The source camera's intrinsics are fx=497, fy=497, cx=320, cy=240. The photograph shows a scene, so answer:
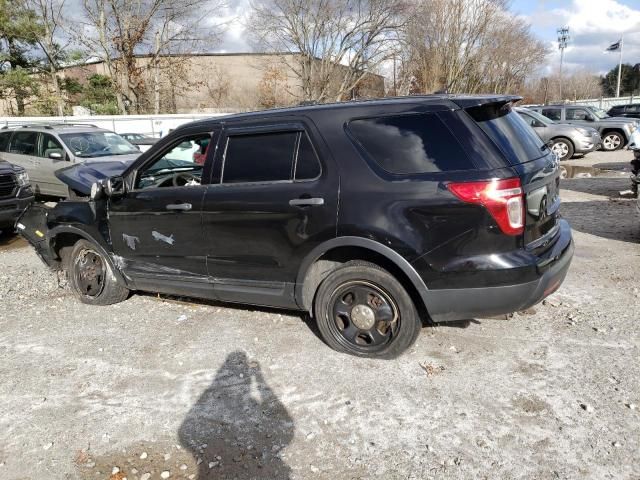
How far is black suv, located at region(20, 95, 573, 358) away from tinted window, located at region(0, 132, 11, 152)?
356 inches

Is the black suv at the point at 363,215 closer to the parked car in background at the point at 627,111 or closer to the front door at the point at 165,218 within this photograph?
the front door at the point at 165,218

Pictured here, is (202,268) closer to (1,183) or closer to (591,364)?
(591,364)

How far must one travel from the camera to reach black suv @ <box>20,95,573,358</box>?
10.6ft

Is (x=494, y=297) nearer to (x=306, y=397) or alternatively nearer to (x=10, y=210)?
(x=306, y=397)

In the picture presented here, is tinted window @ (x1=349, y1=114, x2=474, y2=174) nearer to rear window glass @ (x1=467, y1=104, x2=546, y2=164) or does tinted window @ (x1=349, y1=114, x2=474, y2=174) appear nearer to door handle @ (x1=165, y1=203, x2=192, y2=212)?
rear window glass @ (x1=467, y1=104, x2=546, y2=164)

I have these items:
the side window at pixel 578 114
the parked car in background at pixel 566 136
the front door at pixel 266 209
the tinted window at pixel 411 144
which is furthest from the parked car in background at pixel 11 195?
the side window at pixel 578 114

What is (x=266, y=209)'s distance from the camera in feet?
12.4

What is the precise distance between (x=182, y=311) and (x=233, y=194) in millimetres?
1582

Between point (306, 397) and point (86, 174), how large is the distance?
6302 mm

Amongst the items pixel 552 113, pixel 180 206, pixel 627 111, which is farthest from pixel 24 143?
pixel 627 111

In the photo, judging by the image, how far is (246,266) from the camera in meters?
4.04

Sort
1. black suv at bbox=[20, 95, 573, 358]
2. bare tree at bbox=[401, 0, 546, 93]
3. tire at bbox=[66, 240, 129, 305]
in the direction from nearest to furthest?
black suv at bbox=[20, 95, 573, 358], tire at bbox=[66, 240, 129, 305], bare tree at bbox=[401, 0, 546, 93]

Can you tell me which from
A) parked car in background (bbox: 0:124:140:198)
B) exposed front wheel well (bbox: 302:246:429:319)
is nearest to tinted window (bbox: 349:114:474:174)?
exposed front wheel well (bbox: 302:246:429:319)

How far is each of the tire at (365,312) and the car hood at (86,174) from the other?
15.1ft
